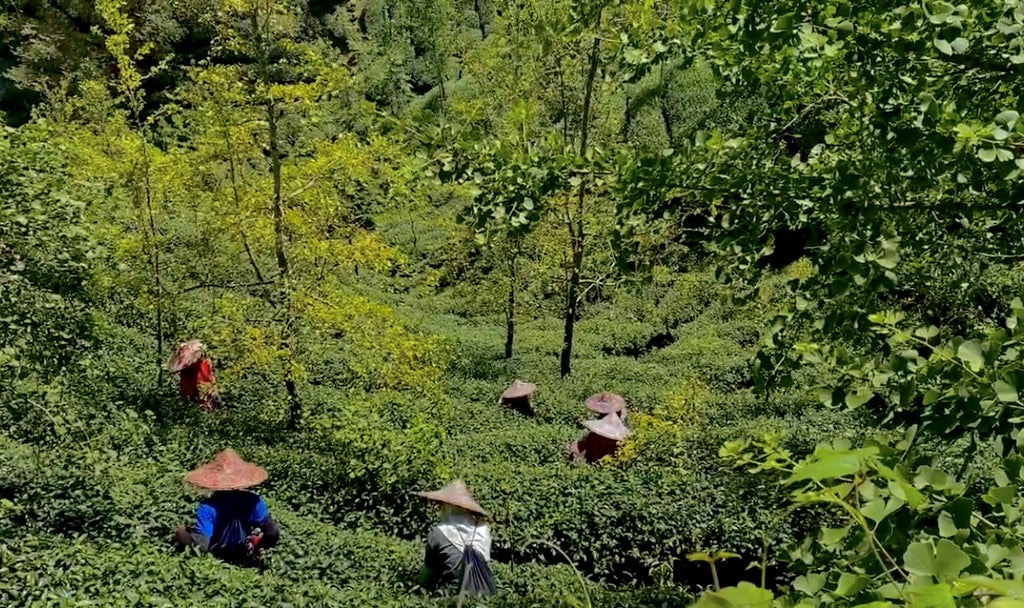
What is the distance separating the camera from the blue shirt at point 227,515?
7.88m

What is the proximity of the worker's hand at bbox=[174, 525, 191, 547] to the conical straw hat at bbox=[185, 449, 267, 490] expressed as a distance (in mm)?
519

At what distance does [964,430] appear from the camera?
2.20 meters

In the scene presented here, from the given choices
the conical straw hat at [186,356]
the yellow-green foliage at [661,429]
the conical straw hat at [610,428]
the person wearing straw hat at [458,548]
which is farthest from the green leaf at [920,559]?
the conical straw hat at [186,356]

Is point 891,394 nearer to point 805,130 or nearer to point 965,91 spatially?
point 965,91

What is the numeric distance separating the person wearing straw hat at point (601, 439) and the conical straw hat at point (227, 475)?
531cm

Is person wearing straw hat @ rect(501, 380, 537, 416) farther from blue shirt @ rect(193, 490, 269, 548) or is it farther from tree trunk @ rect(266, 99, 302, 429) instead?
blue shirt @ rect(193, 490, 269, 548)

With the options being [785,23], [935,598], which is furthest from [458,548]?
[935,598]

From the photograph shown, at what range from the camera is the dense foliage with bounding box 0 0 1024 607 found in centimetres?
236

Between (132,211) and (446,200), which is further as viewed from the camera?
(446,200)

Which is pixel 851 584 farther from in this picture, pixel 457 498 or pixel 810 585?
pixel 457 498

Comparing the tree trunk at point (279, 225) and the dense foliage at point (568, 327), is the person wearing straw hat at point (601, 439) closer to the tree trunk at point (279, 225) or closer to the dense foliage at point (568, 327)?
the dense foliage at point (568, 327)

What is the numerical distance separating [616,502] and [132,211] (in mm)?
11772

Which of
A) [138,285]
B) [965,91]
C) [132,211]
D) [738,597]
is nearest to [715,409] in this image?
[138,285]

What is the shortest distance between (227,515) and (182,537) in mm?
470
